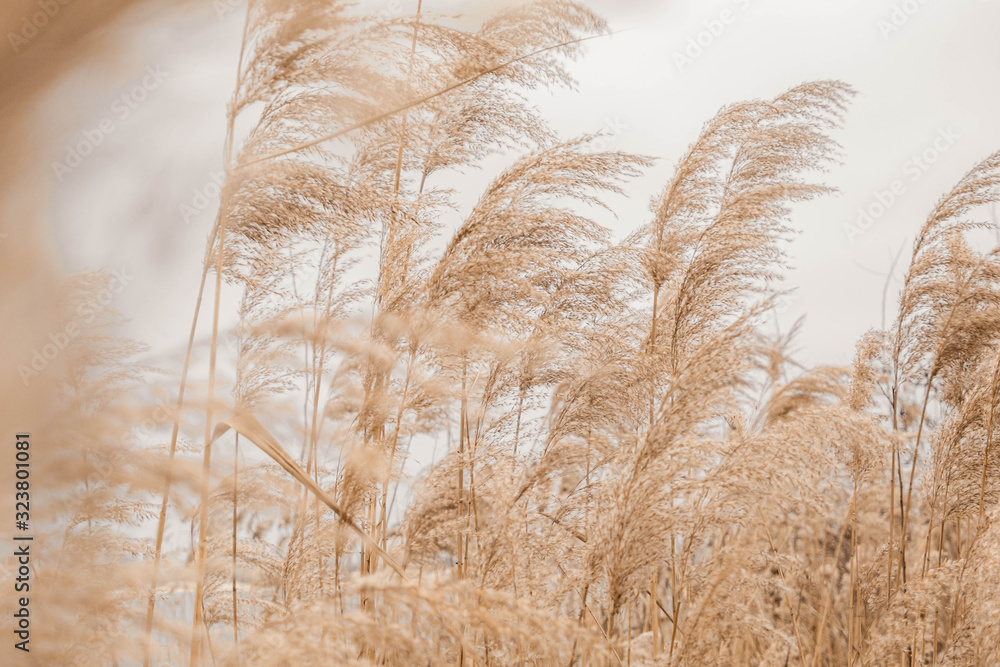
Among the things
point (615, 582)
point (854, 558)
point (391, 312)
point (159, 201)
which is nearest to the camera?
point (159, 201)

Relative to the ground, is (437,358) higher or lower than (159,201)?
higher

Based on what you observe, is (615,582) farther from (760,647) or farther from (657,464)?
(760,647)

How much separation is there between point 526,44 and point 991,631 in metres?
2.51

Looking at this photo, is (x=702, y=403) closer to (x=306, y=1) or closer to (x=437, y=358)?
(x=437, y=358)

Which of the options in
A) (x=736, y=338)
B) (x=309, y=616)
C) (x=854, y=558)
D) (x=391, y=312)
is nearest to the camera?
(x=309, y=616)

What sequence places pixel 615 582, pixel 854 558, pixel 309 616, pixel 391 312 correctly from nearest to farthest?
pixel 309 616, pixel 615 582, pixel 391 312, pixel 854 558

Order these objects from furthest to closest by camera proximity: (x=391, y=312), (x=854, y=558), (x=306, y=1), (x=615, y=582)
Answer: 1. (x=854, y=558)
2. (x=391, y=312)
3. (x=615, y=582)
4. (x=306, y=1)

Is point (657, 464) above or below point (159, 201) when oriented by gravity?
below

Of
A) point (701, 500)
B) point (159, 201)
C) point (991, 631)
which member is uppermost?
point (159, 201)

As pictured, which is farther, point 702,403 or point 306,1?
point 702,403

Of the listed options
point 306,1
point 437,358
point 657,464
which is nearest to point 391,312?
point 437,358

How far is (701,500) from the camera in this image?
5.94 ft

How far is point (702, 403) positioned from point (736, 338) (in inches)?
8.6

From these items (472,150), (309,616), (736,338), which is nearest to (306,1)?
(309,616)
